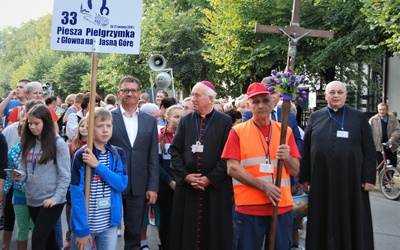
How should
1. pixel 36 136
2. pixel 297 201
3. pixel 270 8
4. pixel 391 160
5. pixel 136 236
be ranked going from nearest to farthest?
1. pixel 36 136
2. pixel 136 236
3. pixel 297 201
4. pixel 391 160
5. pixel 270 8

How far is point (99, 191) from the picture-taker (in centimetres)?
455

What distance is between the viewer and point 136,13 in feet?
15.6

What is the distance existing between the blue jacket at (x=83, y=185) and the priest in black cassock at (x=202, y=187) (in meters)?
0.66

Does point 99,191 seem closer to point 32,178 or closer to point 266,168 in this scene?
point 32,178

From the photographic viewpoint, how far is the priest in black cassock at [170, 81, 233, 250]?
497 centimetres

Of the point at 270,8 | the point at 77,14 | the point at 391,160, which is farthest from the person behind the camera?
the point at 270,8

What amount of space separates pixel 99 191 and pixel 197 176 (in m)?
0.98

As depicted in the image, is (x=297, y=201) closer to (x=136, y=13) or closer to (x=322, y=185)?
(x=322, y=185)

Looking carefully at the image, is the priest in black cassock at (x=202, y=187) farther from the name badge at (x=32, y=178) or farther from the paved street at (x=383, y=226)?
the paved street at (x=383, y=226)

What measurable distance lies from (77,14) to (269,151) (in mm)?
2147

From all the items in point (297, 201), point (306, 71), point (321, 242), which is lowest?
point (321, 242)

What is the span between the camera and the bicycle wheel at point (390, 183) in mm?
10611

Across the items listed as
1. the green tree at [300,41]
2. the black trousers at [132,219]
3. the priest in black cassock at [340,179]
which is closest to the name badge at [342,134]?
the priest in black cassock at [340,179]

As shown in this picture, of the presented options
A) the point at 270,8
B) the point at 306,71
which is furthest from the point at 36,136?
the point at 306,71
